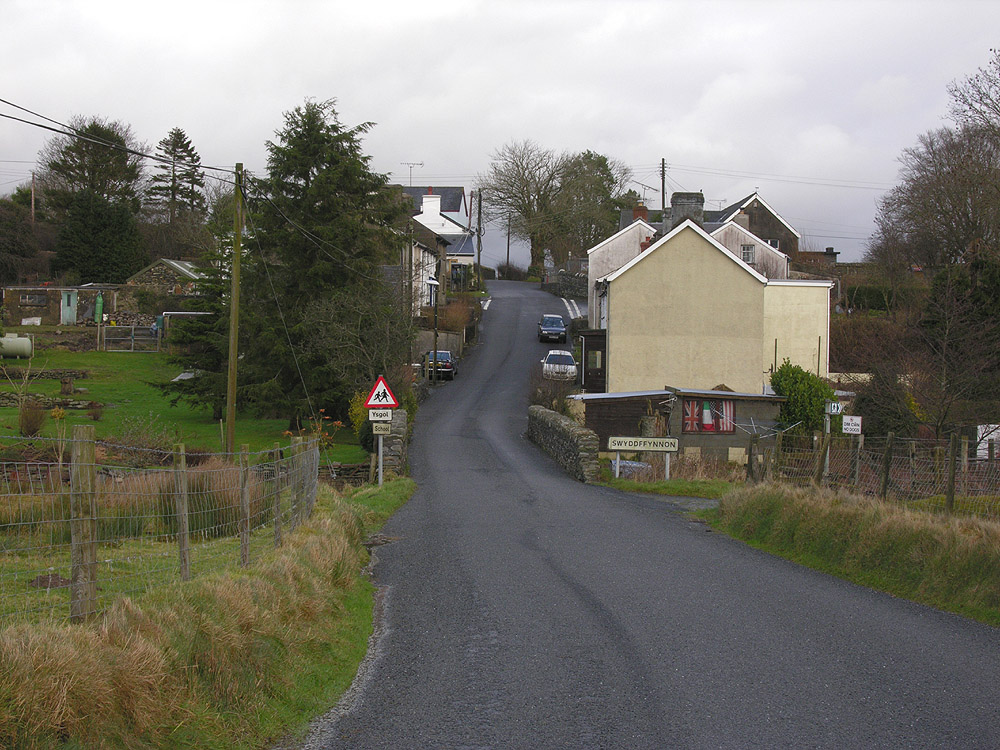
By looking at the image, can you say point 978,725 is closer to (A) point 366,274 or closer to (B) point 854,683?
(B) point 854,683

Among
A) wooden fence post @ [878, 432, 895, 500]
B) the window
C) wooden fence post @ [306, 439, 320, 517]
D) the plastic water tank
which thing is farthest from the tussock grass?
the window

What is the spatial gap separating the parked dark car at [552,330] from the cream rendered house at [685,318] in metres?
19.5

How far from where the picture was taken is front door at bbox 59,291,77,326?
60.7 m

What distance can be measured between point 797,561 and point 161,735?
9959mm

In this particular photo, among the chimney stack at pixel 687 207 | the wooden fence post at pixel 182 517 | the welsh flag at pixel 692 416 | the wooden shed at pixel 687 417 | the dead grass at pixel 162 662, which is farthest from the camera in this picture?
the chimney stack at pixel 687 207

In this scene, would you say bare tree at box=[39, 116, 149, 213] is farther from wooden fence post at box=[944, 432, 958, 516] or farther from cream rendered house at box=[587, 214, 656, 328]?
wooden fence post at box=[944, 432, 958, 516]

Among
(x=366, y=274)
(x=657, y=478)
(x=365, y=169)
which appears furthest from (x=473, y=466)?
(x=365, y=169)

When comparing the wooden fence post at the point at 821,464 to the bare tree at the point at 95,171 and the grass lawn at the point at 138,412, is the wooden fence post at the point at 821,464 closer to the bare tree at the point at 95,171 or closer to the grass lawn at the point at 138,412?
the grass lawn at the point at 138,412

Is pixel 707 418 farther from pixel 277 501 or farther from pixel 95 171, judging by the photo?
pixel 95 171

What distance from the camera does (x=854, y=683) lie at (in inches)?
282

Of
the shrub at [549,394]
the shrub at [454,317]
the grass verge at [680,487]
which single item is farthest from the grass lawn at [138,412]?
the shrub at [454,317]

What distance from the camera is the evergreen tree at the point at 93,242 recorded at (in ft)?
215

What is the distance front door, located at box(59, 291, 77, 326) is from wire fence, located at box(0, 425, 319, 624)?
180 ft

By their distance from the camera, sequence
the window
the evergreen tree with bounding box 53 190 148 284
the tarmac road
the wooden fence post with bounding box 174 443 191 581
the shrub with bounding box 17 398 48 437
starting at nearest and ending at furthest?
1. the tarmac road
2. the wooden fence post with bounding box 174 443 191 581
3. the shrub with bounding box 17 398 48 437
4. the window
5. the evergreen tree with bounding box 53 190 148 284
